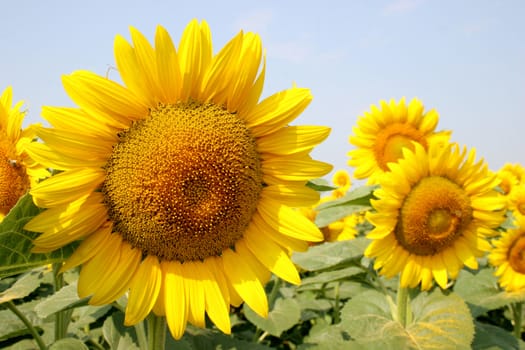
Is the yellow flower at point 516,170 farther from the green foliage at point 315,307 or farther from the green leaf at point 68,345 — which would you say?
the green leaf at point 68,345

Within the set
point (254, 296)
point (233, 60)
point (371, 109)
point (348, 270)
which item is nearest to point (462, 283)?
point (348, 270)

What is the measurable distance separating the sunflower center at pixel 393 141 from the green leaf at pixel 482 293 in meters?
1.44

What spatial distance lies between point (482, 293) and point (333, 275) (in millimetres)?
1790

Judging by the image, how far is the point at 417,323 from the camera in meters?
3.47

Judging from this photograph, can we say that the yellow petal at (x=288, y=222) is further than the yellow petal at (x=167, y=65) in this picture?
Yes

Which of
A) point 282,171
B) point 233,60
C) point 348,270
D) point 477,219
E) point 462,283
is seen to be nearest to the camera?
point 233,60

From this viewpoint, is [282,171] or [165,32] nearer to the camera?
[165,32]

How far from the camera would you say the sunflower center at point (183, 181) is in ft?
5.60

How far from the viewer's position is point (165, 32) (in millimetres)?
1585

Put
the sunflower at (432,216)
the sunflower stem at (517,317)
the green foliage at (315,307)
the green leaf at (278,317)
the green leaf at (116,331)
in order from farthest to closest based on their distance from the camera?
the sunflower stem at (517,317)
the green leaf at (278,317)
the sunflower at (432,216)
the green leaf at (116,331)
the green foliage at (315,307)

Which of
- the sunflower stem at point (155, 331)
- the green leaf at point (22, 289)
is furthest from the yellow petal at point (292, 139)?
the green leaf at point (22, 289)

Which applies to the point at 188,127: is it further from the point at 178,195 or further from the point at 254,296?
the point at 254,296

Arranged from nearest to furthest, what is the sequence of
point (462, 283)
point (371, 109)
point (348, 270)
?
point (348, 270), point (462, 283), point (371, 109)

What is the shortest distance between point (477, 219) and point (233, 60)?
105 inches
